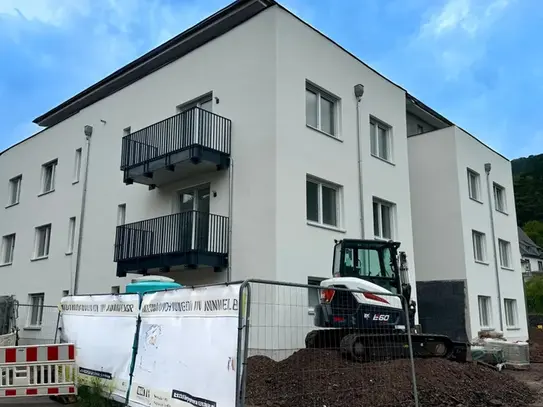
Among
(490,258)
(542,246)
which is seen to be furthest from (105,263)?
(542,246)

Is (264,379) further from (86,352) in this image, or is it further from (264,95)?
(264,95)

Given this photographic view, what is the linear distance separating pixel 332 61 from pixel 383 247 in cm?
728

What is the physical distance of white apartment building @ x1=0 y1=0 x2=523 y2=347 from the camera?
546 inches

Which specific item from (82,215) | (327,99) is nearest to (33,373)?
(327,99)

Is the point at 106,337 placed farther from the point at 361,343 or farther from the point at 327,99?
the point at 327,99

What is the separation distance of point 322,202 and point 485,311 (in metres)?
11.3

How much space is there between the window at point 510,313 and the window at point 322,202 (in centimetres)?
1265

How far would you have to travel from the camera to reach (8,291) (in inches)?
942

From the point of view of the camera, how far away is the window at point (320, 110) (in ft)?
50.7

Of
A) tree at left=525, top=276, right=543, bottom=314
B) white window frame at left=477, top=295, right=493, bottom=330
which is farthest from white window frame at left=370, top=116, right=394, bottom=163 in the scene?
tree at left=525, top=276, right=543, bottom=314

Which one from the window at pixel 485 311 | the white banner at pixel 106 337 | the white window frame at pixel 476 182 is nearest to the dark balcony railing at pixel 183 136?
the white banner at pixel 106 337

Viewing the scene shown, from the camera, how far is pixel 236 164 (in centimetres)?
1459

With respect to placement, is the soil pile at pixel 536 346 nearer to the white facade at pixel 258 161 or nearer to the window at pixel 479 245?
the window at pixel 479 245

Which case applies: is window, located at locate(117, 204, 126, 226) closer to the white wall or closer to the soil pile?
the white wall
